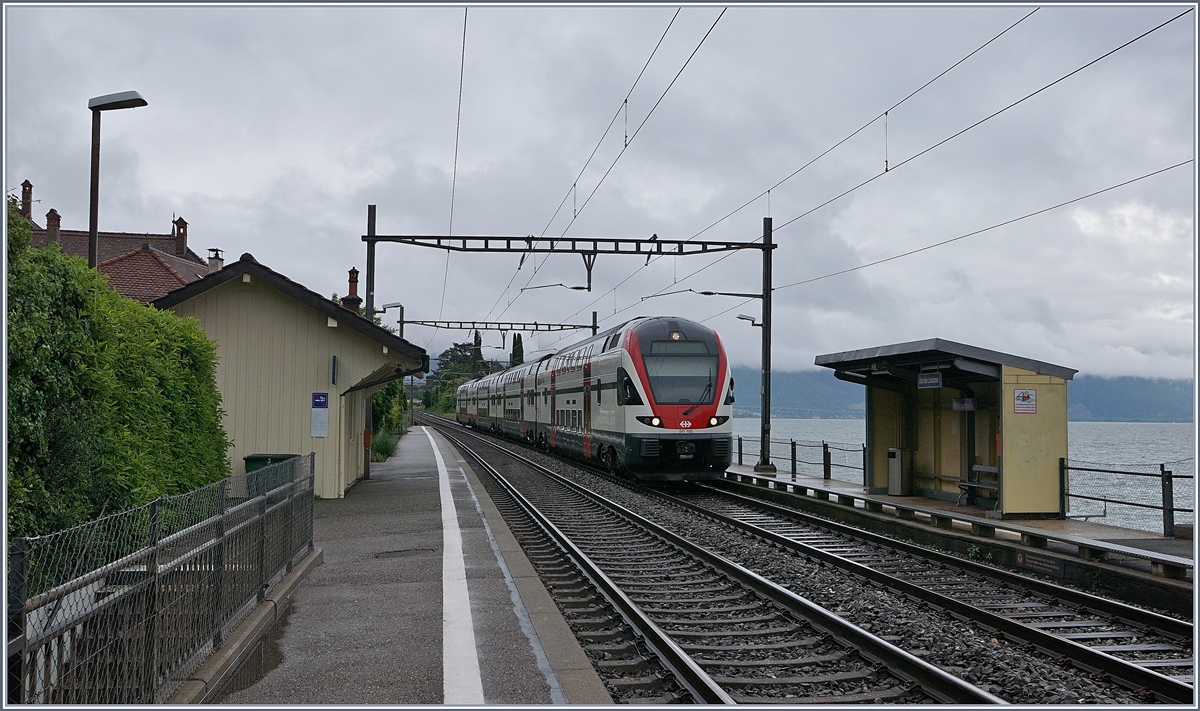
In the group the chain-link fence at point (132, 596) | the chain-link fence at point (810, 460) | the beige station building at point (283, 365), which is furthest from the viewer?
the chain-link fence at point (810, 460)

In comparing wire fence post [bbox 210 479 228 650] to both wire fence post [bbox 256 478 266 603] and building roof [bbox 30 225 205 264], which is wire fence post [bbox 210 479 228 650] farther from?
building roof [bbox 30 225 205 264]

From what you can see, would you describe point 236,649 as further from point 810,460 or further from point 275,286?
point 810,460

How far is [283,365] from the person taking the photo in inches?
659

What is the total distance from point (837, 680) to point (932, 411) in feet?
37.6

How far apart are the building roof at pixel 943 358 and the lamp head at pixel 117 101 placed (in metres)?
11.0

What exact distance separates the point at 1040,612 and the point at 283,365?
42.4 ft

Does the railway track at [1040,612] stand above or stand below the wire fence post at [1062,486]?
below

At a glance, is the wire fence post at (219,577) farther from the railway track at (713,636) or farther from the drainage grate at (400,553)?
the drainage grate at (400,553)

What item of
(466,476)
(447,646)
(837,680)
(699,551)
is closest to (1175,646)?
(837,680)

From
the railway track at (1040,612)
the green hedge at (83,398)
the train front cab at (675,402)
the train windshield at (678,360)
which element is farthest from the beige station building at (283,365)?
the railway track at (1040,612)

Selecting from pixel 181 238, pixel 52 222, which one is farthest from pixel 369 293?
pixel 181 238

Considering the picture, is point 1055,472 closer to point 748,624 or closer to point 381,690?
point 748,624

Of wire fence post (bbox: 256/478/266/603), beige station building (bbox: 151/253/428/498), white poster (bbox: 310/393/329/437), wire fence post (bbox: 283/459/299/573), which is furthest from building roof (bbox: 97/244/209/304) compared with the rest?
wire fence post (bbox: 256/478/266/603)

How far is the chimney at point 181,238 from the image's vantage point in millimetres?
46194
